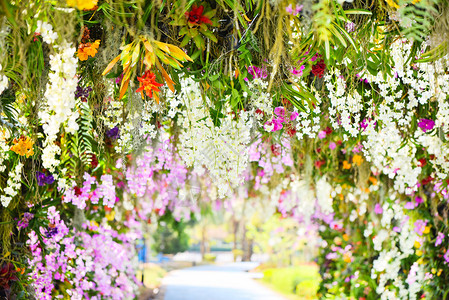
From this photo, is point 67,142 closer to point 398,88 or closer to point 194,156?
point 194,156

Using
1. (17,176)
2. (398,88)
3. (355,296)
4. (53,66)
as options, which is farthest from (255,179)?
(53,66)

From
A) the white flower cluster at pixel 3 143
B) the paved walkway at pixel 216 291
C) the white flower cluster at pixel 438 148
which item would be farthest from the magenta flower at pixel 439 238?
the paved walkway at pixel 216 291

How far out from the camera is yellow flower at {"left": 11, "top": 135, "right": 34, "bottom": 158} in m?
2.06

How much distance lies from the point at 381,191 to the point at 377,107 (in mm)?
1641

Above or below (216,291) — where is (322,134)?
above

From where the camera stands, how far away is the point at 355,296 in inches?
167

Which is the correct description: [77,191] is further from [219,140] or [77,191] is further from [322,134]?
[322,134]

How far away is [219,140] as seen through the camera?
1970 millimetres

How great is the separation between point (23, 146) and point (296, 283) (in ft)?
22.1

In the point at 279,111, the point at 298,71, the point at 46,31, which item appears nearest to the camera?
the point at 46,31

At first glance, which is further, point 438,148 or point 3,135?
point 438,148

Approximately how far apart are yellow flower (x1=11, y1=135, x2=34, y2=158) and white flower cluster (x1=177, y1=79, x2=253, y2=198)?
0.71 metres

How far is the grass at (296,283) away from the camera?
23.3 feet

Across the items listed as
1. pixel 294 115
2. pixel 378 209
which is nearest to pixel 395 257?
pixel 378 209
